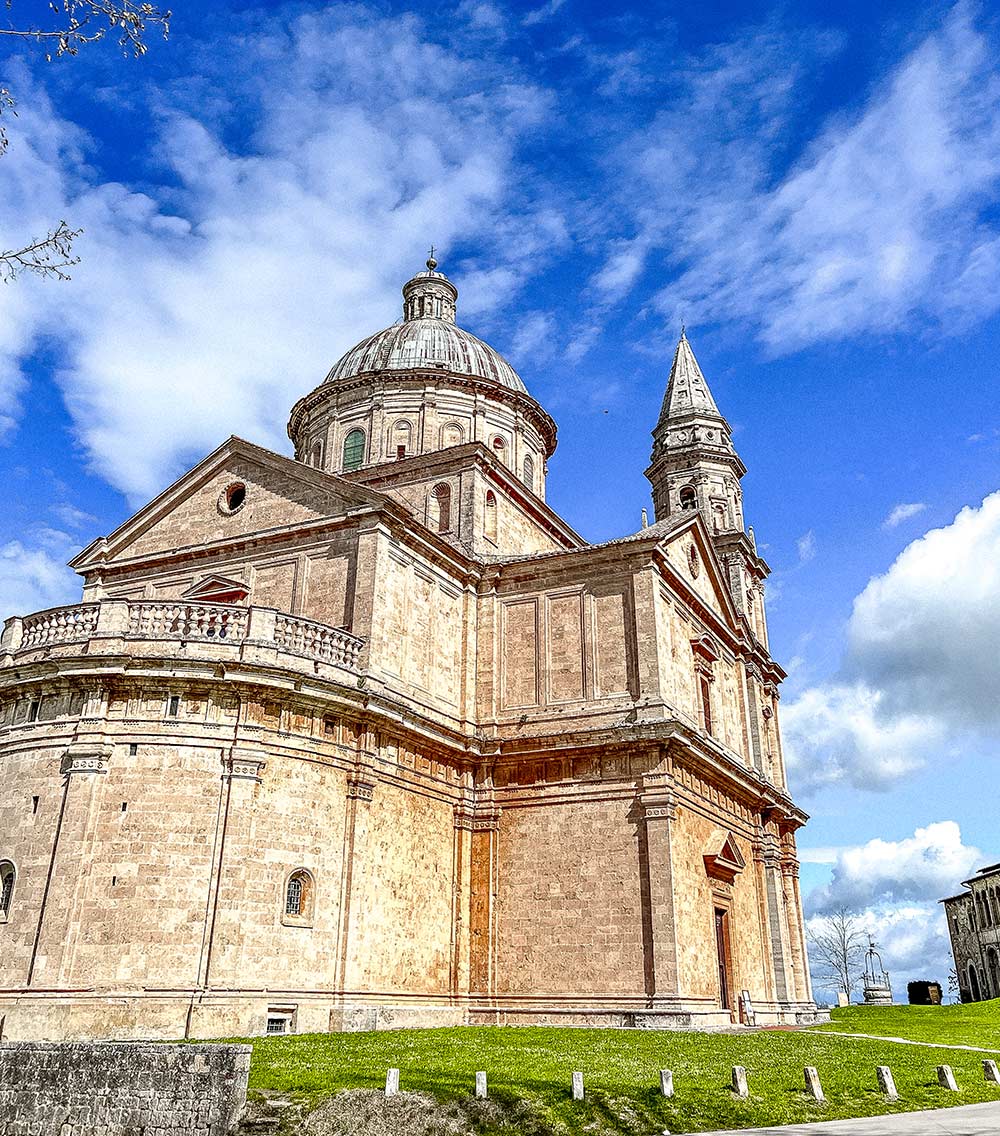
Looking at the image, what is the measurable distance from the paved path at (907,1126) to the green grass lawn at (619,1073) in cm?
62

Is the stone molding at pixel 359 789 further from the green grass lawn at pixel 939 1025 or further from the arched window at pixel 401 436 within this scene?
the arched window at pixel 401 436

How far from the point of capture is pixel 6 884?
19781mm

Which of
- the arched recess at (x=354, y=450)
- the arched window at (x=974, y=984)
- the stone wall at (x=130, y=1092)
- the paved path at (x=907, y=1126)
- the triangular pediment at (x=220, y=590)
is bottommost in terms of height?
the paved path at (x=907, y=1126)

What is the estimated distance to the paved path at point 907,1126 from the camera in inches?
446

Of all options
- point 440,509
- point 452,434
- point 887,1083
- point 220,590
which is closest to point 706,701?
point 440,509

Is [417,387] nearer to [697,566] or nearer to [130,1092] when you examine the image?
[697,566]

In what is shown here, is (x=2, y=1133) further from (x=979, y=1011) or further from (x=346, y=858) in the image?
(x=979, y=1011)

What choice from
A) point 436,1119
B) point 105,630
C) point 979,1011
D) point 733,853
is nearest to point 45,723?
point 105,630

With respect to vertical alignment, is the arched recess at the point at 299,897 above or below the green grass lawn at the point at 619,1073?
above

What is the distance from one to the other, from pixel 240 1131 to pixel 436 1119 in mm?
2327

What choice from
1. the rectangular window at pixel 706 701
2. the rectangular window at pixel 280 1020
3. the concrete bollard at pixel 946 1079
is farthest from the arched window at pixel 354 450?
the concrete bollard at pixel 946 1079

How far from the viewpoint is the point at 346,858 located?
21.6m

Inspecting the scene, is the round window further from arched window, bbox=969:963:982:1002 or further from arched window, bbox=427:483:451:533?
arched window, bbox=969:963:982:1002

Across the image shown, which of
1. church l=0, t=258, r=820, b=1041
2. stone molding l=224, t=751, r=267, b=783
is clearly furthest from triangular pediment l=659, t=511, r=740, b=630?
stone molding l=224, t=751, r=267, b=783
